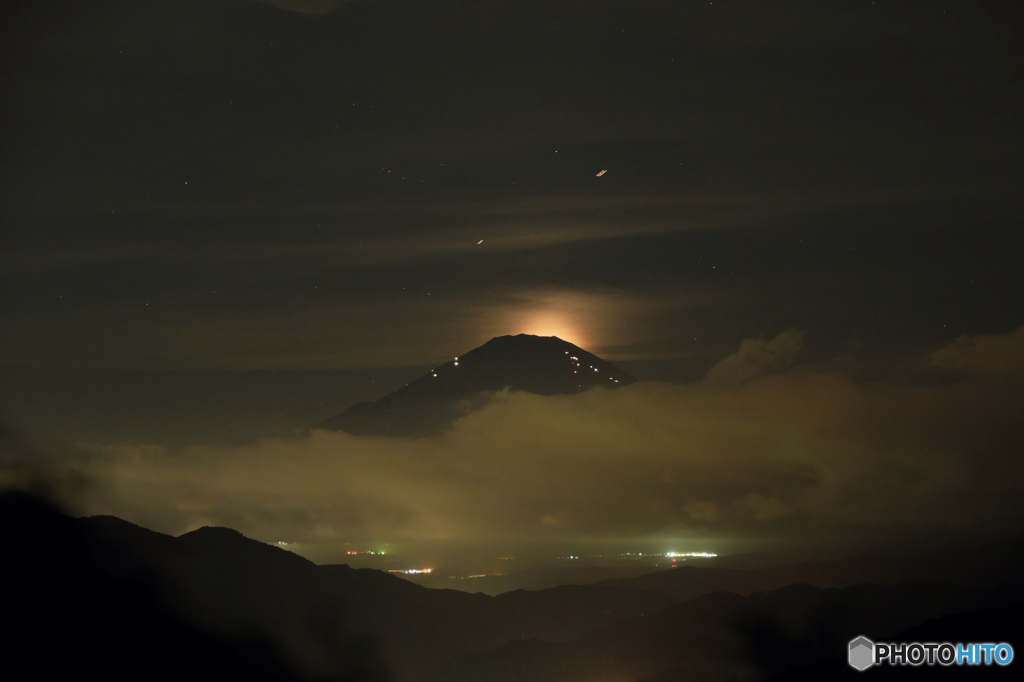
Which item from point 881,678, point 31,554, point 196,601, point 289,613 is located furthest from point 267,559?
point 881,678

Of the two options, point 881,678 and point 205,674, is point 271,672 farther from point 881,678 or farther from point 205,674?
point 881,678

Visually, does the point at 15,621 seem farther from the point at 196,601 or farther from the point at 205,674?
the point at 196,601

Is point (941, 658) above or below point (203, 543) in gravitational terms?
below

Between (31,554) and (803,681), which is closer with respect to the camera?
(31,554)

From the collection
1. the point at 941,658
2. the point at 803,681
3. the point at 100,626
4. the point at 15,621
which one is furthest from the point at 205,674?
the point at 941,658

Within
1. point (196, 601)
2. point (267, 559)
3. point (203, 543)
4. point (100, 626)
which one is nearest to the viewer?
point (100, 626)

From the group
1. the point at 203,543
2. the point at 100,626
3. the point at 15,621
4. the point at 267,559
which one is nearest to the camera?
the point at 15,621

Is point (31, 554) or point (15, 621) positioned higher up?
point (31, 554)

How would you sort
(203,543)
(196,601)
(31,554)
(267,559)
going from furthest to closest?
1. (267,559)
2. (203,543)
3. (196,601)
4. (31,554)

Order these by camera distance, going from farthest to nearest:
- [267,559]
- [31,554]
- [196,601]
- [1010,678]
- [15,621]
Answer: [267,559] < [196,601] < [1010,678] < [31,554] < [15,621]

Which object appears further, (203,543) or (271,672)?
(203,543)
